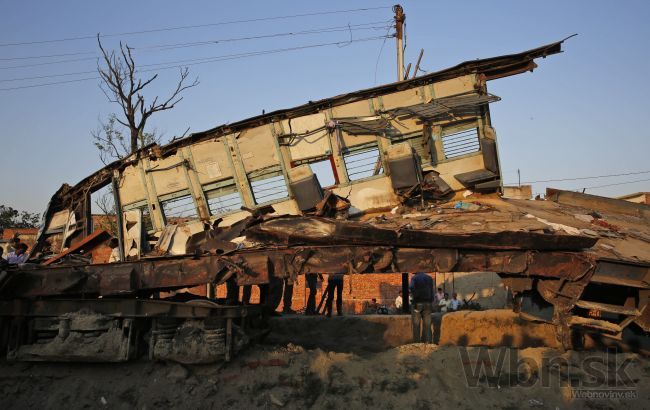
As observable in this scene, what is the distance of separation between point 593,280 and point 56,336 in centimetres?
799

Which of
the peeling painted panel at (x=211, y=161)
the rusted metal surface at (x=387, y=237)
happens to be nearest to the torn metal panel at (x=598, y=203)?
the rusted metal surface at (x=387, y=237)

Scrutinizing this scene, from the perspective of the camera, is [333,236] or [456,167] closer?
[333,236]

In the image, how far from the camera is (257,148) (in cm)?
1308

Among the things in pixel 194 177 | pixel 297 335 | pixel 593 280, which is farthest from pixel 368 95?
pixel 593 280

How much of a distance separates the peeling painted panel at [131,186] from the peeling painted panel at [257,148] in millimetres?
3007

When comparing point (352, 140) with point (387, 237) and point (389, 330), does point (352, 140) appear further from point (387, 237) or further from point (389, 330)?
point (387, 237)

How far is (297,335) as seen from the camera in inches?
407

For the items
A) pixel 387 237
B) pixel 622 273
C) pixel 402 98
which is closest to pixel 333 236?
pixel 387 237

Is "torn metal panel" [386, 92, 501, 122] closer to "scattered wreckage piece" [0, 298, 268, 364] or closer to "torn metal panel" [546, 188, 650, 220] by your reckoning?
"torn metal panel" [546, 188, 650, 220]

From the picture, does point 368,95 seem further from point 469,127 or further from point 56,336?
point 56,336

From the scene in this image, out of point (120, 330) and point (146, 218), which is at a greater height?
point (146, 218)

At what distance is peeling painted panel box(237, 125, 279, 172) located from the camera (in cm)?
1302

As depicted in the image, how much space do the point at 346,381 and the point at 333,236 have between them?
207cm

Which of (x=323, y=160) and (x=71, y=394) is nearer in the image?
(x=71, y=394)
